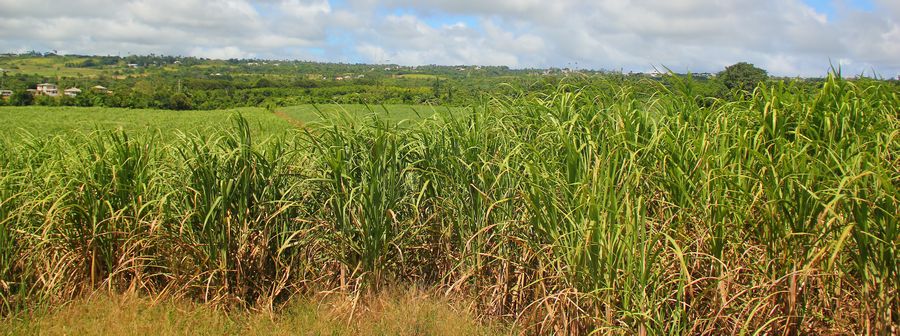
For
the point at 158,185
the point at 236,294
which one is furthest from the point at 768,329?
the point at 158,185

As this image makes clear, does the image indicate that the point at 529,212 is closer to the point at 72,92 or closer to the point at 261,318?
the point at 261,318

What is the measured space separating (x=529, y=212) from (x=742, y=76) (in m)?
2.81

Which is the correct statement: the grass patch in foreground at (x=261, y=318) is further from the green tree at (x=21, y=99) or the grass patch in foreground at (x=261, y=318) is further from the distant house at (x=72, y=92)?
the distant house at (x=72, y=92)

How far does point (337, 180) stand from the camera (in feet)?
12.7

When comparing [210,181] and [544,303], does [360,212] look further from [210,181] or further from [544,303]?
[544,303]

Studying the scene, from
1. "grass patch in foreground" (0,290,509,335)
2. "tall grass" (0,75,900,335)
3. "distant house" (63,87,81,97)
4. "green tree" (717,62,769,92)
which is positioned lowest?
"distant house" (63,87,81,97)

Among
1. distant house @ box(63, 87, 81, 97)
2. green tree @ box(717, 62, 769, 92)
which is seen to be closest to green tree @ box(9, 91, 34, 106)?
distant house @ box(63, 87, 81, 97)

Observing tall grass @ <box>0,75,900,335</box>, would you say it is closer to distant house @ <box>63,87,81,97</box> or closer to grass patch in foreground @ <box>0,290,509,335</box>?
grass patch in foreground @ <box>0,290,509,335</box>

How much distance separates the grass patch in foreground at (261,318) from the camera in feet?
11.6

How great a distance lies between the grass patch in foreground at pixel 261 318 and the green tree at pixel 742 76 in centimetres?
302

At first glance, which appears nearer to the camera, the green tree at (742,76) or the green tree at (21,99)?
the green tree at (742,76)

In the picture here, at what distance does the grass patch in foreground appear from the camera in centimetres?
353

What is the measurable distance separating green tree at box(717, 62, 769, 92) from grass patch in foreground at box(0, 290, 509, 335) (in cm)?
302

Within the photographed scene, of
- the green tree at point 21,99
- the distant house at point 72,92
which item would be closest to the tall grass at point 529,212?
the green tree at point 21,99
